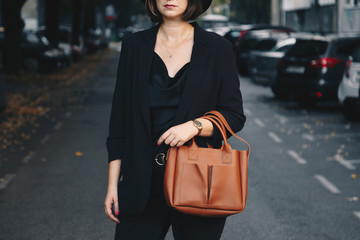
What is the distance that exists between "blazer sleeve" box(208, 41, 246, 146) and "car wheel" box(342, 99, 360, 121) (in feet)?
32.5

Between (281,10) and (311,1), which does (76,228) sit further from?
(281,10)

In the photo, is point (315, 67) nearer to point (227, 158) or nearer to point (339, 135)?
point (339, 135)

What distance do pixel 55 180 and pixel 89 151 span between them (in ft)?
6.07

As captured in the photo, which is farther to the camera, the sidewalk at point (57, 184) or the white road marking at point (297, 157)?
the white road marking at point (297, 157)

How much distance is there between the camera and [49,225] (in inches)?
213

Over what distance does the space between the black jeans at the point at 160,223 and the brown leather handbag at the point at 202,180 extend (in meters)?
0.14

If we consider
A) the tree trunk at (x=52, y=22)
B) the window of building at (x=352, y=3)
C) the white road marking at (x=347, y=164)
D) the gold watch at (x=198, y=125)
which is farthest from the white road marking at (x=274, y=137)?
the window of building at (x=352, y=3)

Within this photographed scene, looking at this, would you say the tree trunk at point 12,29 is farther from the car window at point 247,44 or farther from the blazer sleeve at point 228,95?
the blazer sleeve at point 228,95

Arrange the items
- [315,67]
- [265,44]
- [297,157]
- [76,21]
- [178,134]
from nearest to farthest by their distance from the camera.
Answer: [178,134] < [297,157] < [315,67] < [265,44] < [76,21]

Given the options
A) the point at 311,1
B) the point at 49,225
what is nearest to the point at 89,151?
the point at 49,225

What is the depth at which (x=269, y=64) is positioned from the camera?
16.5 meters

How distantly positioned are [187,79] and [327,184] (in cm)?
485

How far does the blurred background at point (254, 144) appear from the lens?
5.54m

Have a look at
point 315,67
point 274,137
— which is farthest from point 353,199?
point 315,67
